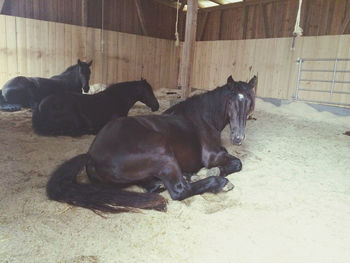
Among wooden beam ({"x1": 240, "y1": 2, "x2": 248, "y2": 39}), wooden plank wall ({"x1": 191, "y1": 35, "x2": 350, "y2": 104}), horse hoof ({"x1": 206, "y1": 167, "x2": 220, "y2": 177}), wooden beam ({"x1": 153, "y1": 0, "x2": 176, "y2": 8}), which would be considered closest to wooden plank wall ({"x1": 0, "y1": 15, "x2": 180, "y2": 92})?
wooden beam ({"x1": 153, "y1": 0, "x2": 176, "y2": 8})

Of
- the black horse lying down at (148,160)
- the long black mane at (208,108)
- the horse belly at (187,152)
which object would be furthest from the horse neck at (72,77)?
the horse belly at (187,152)

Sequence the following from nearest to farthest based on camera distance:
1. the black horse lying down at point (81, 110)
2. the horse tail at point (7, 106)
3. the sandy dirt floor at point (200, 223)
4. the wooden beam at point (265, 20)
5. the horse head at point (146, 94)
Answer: the sandy dirt floor at point (200, 223) → the black horse lying down at point (81, 110) → the horse head at point (146, 94) → the horse tail at point (7, 106) → the wooden beam at point (265, 20)

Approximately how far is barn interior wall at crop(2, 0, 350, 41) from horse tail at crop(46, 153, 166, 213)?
7455 mm

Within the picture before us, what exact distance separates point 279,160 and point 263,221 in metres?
1.62

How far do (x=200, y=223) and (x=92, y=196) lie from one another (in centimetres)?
79

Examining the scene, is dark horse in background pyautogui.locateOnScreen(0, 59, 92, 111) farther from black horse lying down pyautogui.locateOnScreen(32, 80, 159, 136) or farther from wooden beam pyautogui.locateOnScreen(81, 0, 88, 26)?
wooden beam pyautogui.locateOnScreen(81, 0, 88, 26)

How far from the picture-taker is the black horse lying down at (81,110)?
3.93 meters

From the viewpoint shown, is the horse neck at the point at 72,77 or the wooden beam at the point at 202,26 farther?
the wooden beam at the point at 202,26

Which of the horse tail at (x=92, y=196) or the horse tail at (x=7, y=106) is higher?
the horse tail at (x=7, y=106)

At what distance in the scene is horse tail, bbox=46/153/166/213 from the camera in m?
1.78

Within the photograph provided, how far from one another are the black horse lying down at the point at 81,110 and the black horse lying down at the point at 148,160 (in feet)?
6.95

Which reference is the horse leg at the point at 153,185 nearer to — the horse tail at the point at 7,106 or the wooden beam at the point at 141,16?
the horse tail at the point at 7,106

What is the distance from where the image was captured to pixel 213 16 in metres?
10.8

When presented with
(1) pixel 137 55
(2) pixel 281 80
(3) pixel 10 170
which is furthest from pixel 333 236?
(1) pixel 137 55
